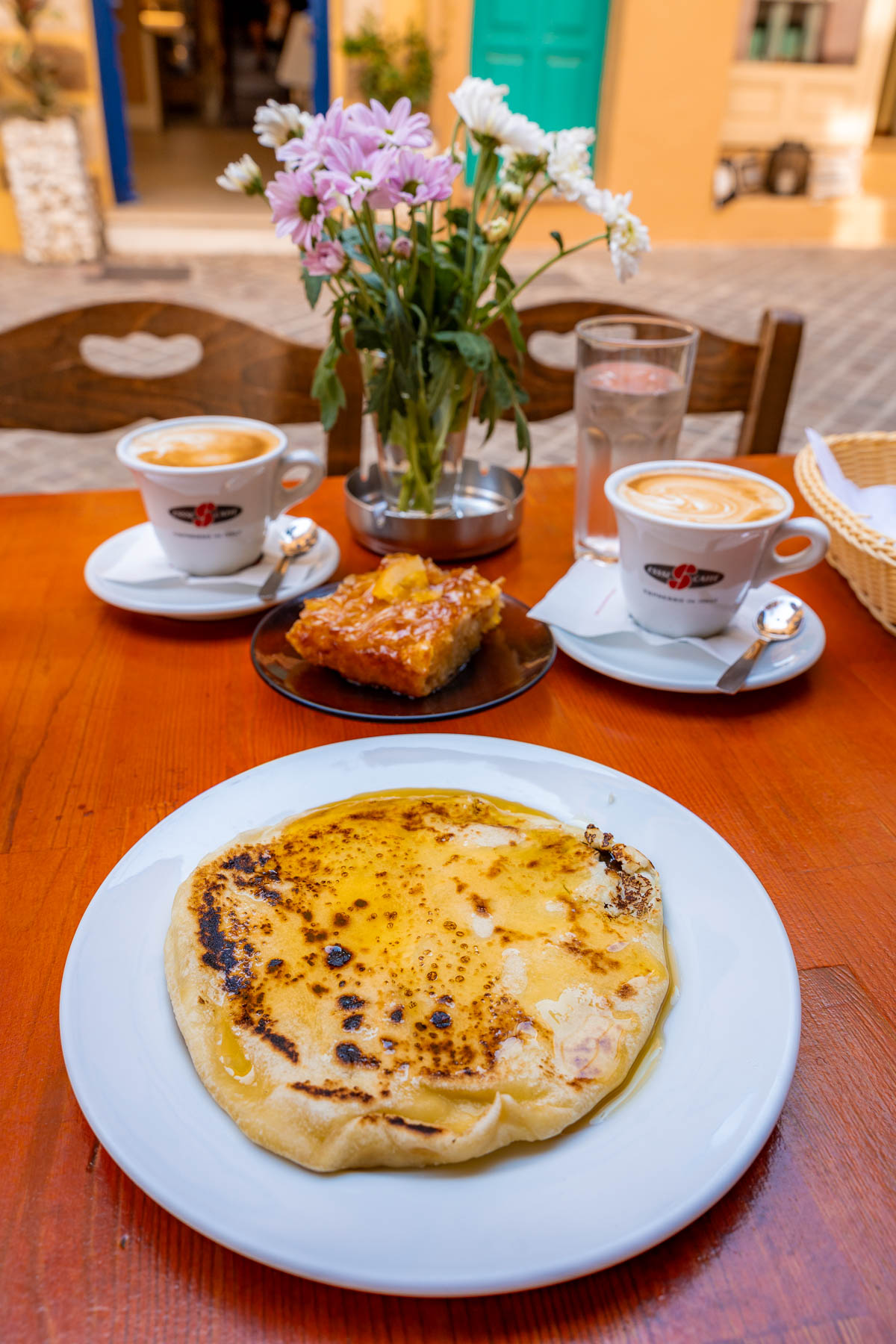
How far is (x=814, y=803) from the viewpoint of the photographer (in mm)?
912

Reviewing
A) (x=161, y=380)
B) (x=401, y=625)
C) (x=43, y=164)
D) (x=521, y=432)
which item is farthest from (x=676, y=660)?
(x=43, y=164)

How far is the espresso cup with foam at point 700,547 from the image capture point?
41.3 inches

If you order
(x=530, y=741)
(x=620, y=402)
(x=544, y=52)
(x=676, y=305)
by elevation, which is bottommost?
(x=676, y=305)

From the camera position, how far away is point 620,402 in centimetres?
134

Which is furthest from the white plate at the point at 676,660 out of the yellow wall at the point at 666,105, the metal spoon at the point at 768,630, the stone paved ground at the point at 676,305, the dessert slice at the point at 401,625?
the yellow wall at the point at 666,105

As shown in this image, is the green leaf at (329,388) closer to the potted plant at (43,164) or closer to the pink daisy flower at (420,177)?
the pink daisy flower at (420,177)

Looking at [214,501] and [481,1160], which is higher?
[214,501]

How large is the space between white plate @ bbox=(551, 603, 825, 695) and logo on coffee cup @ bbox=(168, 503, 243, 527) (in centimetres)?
43

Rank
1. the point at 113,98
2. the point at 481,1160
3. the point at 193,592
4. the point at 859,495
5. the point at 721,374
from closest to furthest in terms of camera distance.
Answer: the point at 481,1160
the point at 193,592
the point at 859,495
the point at 721,374
the point at 113,98

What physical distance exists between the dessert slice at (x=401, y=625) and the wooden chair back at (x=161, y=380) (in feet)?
2.47

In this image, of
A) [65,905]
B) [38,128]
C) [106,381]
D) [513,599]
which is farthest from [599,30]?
[65,905]

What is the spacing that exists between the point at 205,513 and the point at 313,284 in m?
0.31

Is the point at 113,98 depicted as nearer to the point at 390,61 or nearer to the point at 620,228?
the point at 390,61

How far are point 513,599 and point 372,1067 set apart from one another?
71cm
